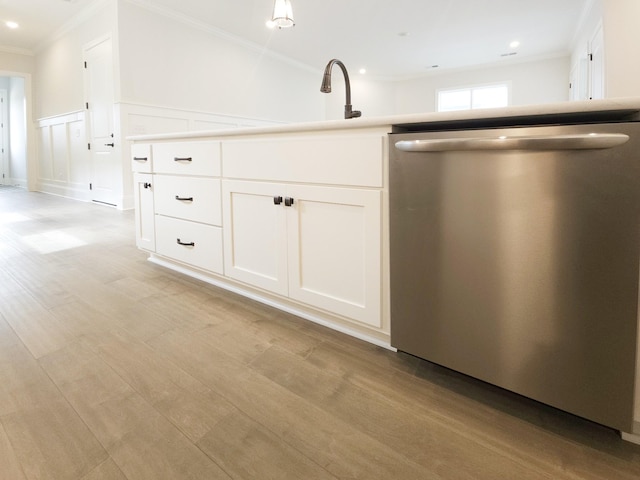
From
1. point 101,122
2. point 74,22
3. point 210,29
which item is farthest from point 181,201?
point 74,22

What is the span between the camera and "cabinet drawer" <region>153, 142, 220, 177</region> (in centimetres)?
173

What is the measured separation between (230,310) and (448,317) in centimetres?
100

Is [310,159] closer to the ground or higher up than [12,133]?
closer to the ground

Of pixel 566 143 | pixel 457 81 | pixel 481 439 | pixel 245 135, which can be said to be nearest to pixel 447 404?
pixel 481 439

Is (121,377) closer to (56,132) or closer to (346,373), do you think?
(346,373)

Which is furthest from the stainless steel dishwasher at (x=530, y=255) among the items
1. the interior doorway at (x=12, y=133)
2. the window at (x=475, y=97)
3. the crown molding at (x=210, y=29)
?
the interior doorway at (x=12, y=133)

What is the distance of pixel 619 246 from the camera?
29.8 inches

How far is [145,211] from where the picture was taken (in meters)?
2.27

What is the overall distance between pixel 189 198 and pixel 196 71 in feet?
14.2

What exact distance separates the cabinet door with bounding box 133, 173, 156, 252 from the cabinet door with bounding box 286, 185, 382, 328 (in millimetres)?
1194

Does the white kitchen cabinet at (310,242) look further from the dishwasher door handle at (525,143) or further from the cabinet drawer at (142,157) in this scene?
the cabinet drawer at (142,157)

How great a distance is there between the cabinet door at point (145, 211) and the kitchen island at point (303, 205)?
Result: 20cm

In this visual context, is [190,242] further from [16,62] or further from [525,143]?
[16,62]

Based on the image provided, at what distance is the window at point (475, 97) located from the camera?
776cm
